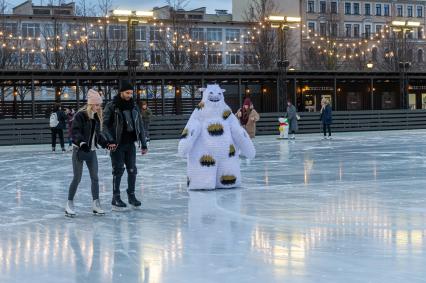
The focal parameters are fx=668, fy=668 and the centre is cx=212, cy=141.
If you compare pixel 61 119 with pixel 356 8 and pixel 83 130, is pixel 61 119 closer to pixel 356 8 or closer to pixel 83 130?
pixel 83 130

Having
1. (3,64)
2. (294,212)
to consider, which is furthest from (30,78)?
(294,212)

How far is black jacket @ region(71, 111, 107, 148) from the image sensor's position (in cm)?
812

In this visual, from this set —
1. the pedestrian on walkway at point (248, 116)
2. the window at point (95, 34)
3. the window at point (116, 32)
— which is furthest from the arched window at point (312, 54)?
the pedestrian on walkway at point (248, 116)

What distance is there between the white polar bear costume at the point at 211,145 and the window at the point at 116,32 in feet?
128

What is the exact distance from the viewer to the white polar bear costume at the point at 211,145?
10.4 metres

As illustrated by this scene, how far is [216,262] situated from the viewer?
562cm

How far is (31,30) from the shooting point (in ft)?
178

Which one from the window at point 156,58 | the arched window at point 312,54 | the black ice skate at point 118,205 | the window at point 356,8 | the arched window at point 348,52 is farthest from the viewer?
the window at point 356,8

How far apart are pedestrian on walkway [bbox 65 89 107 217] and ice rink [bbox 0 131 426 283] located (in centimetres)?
35

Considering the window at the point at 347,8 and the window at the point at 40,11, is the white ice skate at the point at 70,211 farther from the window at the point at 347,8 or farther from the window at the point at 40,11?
the window at the point at 347,8

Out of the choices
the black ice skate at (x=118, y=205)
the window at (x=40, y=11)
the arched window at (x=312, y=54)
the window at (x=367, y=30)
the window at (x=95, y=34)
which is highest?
the window at (x=40, y=11)

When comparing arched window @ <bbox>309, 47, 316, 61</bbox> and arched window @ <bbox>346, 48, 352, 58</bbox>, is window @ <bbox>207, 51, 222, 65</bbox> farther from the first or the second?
arched window @ <bbox>346, 48, 352, 58</bbox>

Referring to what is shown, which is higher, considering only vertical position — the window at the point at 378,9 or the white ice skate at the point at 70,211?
the window at the point at 378,9

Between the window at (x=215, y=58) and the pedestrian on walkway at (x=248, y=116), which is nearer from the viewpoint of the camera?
the pedestrian on walkway at (x=248, y=116)
